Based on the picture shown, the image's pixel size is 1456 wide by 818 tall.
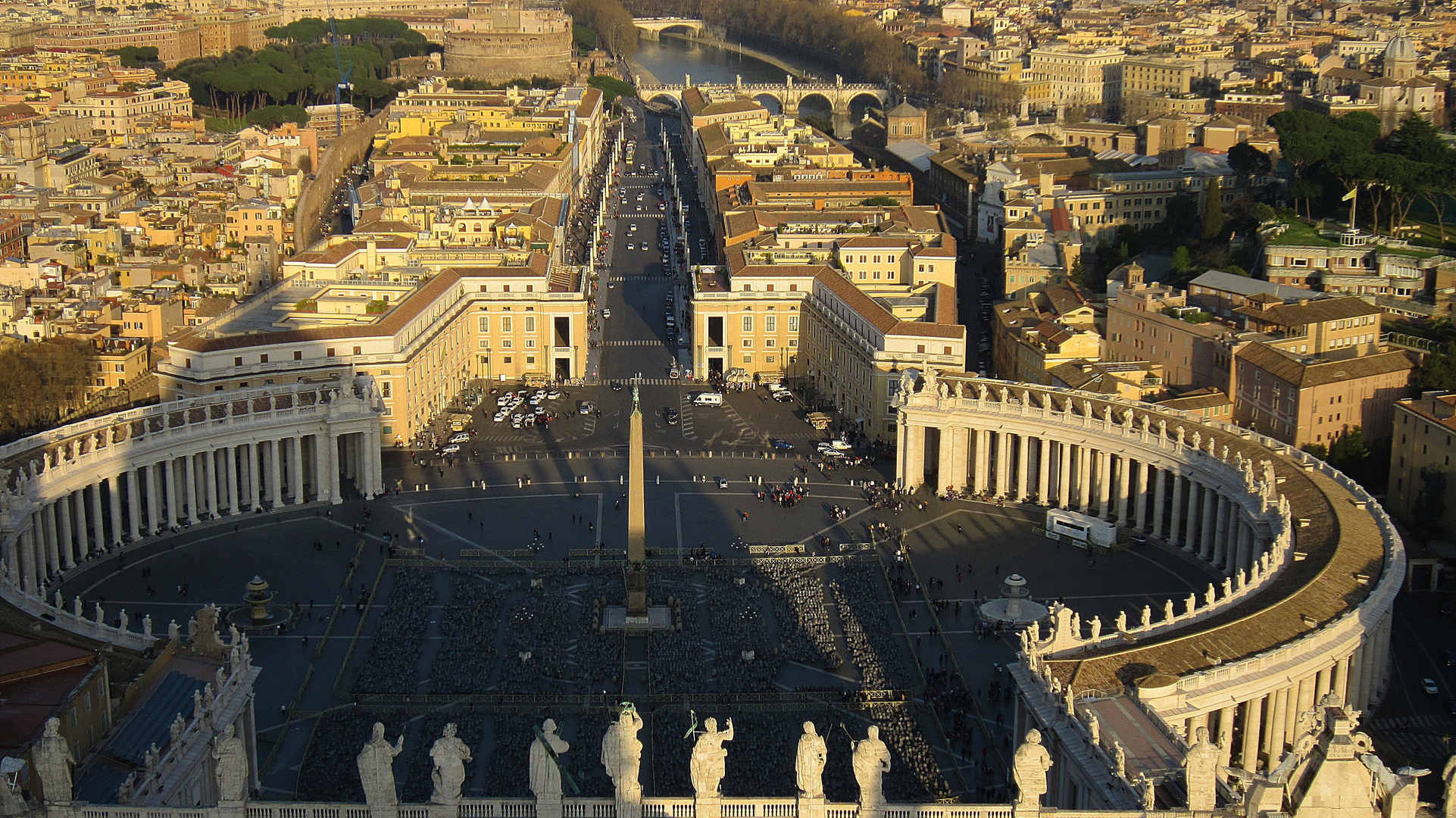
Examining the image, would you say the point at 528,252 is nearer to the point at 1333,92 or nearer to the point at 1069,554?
the point at 1069,554

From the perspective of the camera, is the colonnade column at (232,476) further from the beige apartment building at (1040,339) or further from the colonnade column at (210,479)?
the beige apartment building at (1040,339)

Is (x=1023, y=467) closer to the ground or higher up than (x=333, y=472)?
higher up

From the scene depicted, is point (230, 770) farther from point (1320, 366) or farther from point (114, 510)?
point (1320, 366)

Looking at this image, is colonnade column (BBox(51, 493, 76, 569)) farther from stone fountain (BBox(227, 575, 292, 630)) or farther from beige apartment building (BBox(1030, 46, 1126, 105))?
beige apartment building (BBox(1030, 46, 1126, 105))

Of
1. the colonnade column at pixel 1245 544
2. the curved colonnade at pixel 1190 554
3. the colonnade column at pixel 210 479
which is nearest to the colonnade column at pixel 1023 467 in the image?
the curved colonnade at pixel 1190 554

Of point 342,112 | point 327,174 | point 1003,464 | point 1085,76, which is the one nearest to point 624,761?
point 1003,464

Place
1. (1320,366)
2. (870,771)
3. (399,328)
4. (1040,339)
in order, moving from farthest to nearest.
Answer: (1040,339), (399,328), (1320,366), (870,771)
